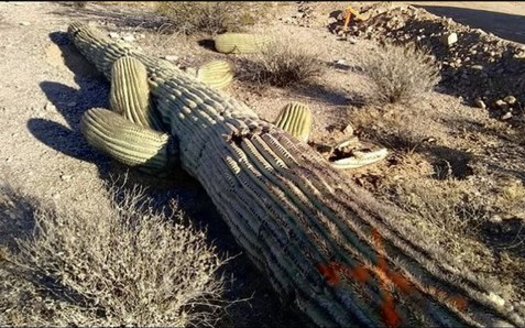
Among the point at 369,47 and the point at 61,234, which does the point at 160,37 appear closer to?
the point at 369,47

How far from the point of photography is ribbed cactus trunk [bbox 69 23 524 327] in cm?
316

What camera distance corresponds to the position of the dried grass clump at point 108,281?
11.3 feet

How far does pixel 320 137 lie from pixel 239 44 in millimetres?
2741

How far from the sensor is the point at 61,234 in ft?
12.1

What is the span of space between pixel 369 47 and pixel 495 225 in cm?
486

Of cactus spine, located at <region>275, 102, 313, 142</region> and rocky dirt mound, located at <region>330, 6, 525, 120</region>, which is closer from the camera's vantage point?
cactus spine, located at <region>275, 102, 313, 142</region>

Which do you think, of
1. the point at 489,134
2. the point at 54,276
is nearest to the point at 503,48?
the point at 489,134

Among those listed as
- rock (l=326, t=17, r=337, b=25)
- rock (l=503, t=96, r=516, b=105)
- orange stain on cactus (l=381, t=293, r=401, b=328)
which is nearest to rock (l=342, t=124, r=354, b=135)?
rock (l=503, t=96, r=516, b=105)

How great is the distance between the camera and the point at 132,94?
6273mm

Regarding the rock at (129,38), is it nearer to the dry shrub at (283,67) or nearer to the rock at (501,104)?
the dry shrub at (283,67)

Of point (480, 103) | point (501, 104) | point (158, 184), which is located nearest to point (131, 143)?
point (158, 184)

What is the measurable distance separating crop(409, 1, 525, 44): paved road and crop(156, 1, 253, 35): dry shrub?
394 centimetres

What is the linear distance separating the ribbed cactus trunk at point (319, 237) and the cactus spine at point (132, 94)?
0.65 m

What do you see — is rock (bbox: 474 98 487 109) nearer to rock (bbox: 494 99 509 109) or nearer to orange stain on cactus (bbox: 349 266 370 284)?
rock (bbox: 494 99 509 109)
